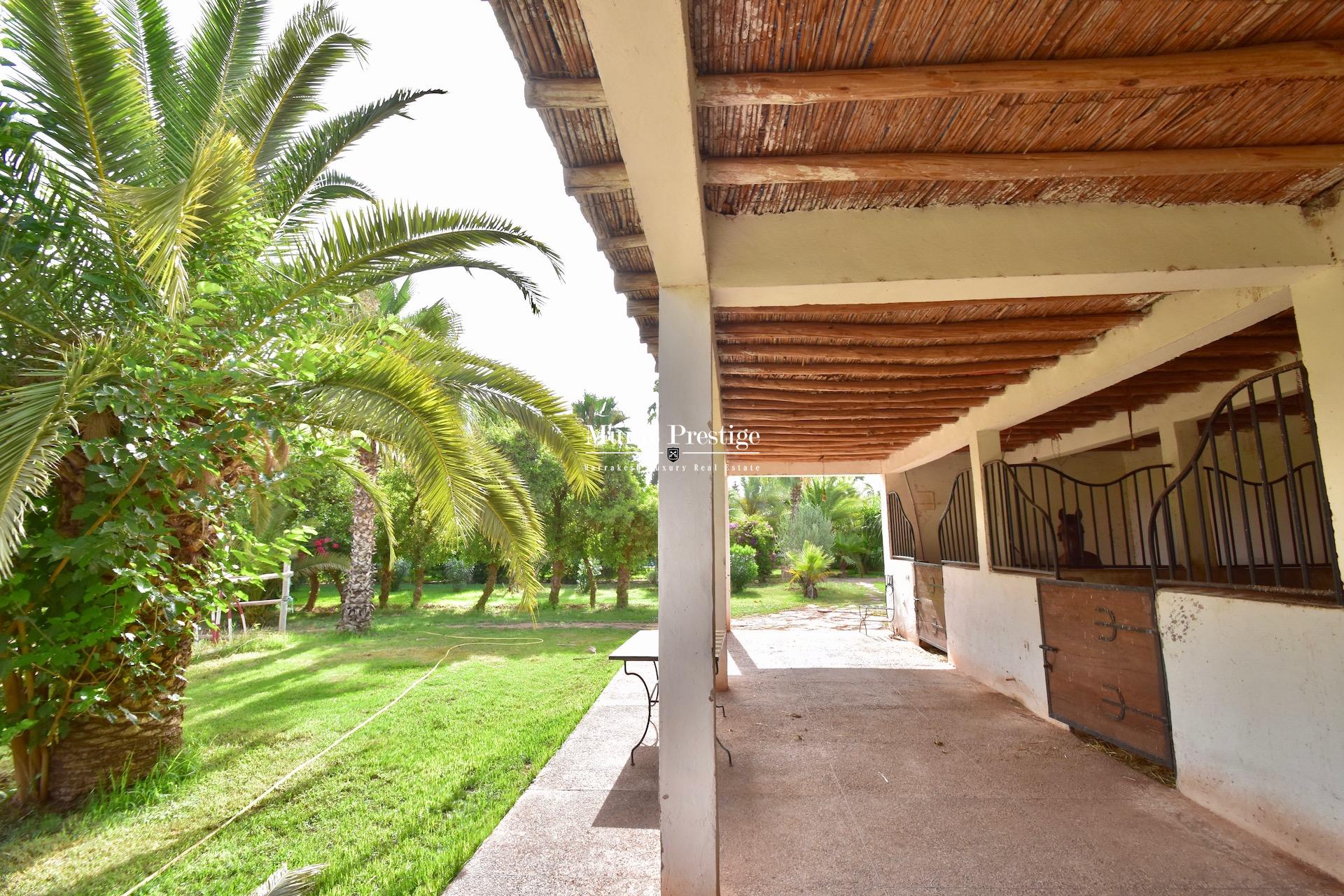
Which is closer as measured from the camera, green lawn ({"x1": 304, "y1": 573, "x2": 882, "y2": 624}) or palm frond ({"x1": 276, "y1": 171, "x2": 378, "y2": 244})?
palm frond ({"x1": 276, "y1": 171, "x2": 378, "y2": 244})

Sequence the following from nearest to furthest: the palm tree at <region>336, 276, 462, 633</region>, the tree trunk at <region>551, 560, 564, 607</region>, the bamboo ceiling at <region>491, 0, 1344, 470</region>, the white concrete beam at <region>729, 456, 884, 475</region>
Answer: the bamboo ceiling at <region>491, 0, 1344, 470</region>, the white concrete beam at <region>729, 456, 884, 475</region>, the palm tree at <region>336, 276, 462, 633</region>, the tree trunk at <region>551, 560, 564, 607</region>

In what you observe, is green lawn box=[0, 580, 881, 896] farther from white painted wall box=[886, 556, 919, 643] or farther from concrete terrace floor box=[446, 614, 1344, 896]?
white painted wall box=[886, 556, 919, 643]

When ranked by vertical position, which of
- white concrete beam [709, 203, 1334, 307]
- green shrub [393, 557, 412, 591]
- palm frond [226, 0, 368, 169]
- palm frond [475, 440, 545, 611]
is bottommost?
green shrub [393, 557, 412, 591]

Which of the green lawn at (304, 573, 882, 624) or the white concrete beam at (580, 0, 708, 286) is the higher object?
the white concrete beam at (580, 0, 708, 286)

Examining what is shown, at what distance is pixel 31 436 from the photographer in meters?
2.85

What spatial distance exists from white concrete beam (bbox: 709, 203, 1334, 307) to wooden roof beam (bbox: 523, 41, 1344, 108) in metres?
0.80

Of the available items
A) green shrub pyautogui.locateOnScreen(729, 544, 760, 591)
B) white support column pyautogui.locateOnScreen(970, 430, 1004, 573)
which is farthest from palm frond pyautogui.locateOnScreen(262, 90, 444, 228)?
green shrub pyautogui.locateOnScreen(729, 544, 760, 591)

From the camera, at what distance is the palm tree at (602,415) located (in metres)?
17.6

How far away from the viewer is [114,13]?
4184mm

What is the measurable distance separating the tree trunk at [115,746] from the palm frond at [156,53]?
3731mm

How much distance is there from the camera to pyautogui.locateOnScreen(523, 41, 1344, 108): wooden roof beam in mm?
1974

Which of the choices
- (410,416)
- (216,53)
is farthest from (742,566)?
(216,53)

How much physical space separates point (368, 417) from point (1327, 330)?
5613 millimetres

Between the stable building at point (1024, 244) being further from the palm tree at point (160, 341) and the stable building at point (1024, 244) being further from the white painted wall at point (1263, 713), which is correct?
the palm tree at point (160, 341)
